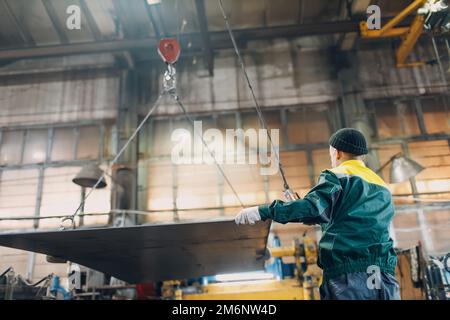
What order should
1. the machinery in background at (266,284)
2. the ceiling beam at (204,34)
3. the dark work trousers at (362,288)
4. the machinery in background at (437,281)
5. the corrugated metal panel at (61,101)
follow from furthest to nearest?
the corrugated metal panel at (61,101) → the ceiling beam at (204,34) → the machinery in background at (266,284) → the machinery in background at (437,281) → the dark work trousers at (362,288)

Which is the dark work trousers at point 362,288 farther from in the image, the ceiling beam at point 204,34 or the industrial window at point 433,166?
the industrial window at point 433,166

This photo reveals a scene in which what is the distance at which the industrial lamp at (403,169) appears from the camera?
19.1 ft

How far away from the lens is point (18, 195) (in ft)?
24.0

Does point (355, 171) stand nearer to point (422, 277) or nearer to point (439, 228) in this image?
point (422, 277)

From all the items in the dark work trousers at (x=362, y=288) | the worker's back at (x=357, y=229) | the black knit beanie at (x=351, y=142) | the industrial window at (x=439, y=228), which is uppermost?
the industrial window at (x=439, y=228)

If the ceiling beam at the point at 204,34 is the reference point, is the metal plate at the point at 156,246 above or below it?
below

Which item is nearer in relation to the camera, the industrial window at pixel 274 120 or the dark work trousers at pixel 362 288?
the dark work trousers at pixel 362 288

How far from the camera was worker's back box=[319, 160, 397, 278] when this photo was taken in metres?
1.96

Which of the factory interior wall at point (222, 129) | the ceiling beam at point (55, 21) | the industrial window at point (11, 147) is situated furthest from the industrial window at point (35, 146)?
the ceiling beam at point (55, 21)

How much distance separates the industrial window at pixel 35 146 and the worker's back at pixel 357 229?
22.9ft

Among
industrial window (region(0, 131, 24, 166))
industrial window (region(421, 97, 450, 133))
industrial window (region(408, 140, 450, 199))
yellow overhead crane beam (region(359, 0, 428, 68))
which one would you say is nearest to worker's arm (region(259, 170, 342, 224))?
yellow overhead crane beam (region(359, 0, 428, 68))

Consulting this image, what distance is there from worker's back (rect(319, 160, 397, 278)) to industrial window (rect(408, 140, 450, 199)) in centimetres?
A: 534

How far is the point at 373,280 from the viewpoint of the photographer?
1928 mm

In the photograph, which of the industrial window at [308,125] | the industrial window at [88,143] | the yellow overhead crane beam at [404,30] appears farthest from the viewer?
the industrial window at [88,143]
